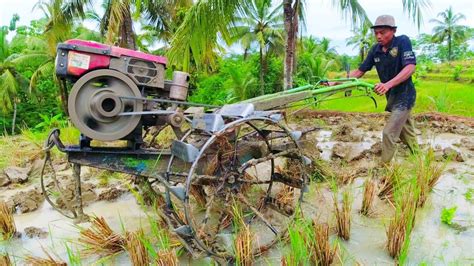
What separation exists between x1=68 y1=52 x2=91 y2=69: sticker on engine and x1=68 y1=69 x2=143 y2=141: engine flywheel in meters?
0.07

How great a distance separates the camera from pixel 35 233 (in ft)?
12.0

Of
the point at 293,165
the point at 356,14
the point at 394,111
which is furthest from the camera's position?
the point at 356,14

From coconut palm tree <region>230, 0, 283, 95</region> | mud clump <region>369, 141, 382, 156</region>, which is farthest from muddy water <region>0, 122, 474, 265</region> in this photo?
coconut palm tree <region>230, 0, 283, 95</region>

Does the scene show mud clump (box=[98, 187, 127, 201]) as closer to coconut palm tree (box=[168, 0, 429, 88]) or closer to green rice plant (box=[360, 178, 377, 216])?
green rice plant (box=[360, 178, 377, 216])

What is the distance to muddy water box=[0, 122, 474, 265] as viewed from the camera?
9.89 feet

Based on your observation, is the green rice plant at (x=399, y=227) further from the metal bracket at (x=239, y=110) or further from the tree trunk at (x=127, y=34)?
the tree trunk at (x=127, y=34)

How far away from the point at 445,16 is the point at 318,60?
23607 millimetres

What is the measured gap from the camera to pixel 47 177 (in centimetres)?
543

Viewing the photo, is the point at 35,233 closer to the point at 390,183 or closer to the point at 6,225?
the point at 6,225

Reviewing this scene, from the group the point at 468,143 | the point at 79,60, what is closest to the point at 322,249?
the point at 79,60

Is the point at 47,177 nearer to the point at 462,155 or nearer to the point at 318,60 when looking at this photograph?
the point at 462,155

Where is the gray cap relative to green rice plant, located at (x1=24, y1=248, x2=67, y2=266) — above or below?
above

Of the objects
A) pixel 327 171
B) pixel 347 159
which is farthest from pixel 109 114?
pixel 347 159

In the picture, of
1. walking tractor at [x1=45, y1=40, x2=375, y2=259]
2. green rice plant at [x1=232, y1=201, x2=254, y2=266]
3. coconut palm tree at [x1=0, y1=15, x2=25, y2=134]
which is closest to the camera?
green rice plant at [x1=232, y1=201, x2=254, y2=266]
